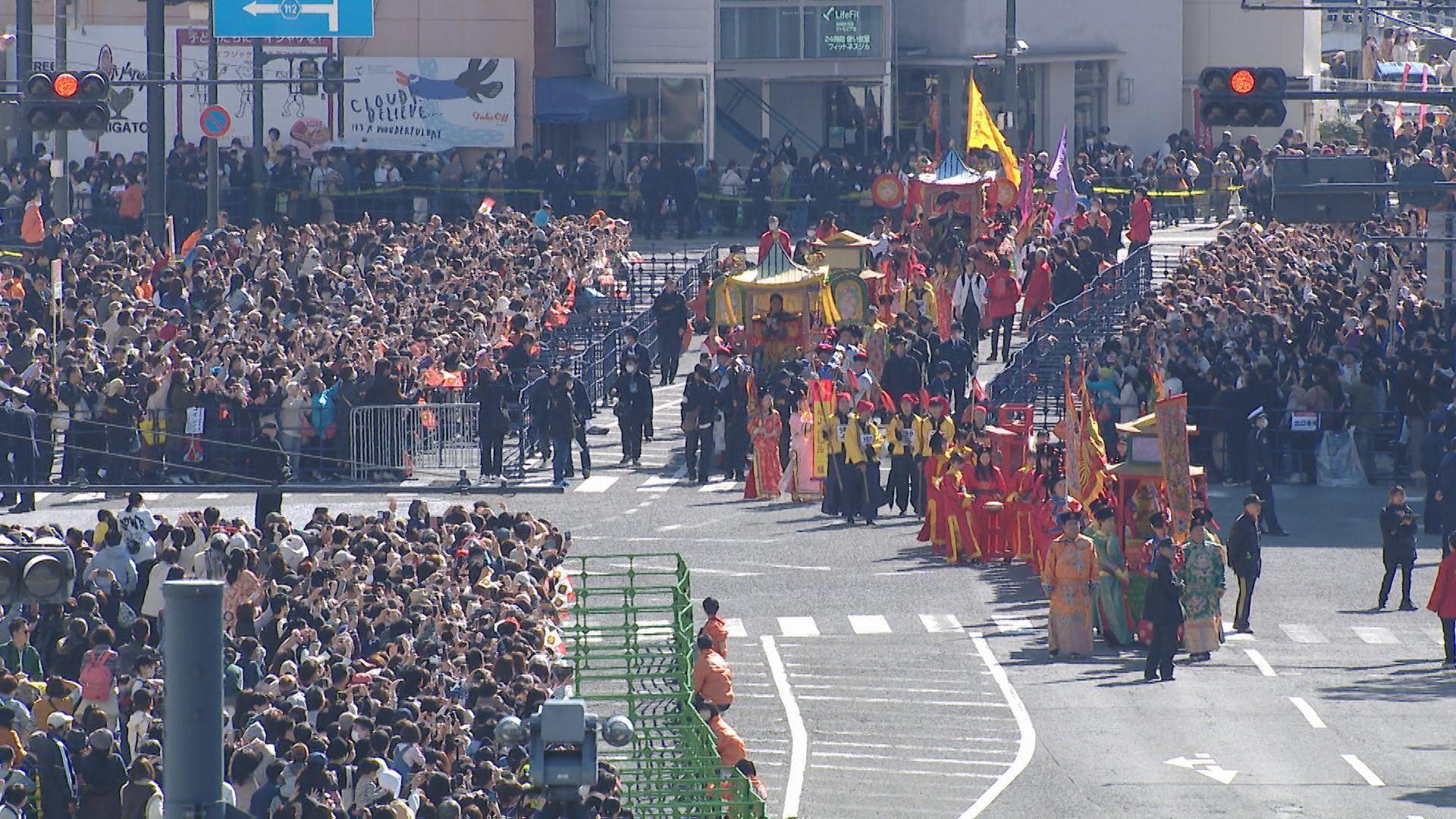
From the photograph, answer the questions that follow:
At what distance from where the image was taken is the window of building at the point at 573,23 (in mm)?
56531

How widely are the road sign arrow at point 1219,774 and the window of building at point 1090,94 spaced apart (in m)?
43.6

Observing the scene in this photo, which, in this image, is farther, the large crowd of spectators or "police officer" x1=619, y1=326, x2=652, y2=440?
"police officer" x1=619, y1=326, x2=652, y2=440

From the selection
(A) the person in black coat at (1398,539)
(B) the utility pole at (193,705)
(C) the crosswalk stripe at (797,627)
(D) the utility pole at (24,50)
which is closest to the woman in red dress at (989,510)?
(C) the crosswalk stripe at (797,627)

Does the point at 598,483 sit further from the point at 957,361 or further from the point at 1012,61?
the point at 1012,61

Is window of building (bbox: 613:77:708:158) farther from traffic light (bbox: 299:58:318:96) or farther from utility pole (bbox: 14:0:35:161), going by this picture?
utility pole (bbox: 14:0:35:161)

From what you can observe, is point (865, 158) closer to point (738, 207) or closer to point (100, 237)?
point (738, 207)

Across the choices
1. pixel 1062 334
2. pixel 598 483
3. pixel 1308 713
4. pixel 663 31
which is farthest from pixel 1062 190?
pixel 1308 713

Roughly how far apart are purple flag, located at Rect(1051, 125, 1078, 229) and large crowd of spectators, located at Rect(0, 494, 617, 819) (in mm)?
20867

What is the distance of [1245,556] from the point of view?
23.8m

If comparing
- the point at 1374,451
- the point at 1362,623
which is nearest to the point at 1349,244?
the point at 1374,451

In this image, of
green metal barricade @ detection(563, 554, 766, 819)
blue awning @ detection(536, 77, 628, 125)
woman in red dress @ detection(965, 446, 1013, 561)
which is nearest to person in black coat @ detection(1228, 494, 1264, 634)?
woman in red dress @ detection(965, 446, 1013, 561)

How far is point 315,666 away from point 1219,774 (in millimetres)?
6618

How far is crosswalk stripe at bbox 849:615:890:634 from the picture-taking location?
2428 cm

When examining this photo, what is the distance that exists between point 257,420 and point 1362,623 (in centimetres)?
1257
